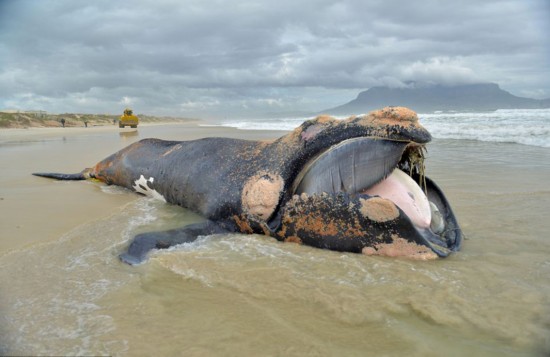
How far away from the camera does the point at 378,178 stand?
361 centimetres

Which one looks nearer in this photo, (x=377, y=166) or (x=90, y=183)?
(x=377, y=166)

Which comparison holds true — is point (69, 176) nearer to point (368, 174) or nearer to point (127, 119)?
point (368, 174)

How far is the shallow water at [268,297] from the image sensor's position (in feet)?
6.76

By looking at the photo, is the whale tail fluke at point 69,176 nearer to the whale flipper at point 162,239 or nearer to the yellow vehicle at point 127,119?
the whale flipper at point 162,239

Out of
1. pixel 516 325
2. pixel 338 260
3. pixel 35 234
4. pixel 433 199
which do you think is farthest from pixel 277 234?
pixel 35 234

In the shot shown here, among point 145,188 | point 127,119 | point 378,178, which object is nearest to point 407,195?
point 378,178

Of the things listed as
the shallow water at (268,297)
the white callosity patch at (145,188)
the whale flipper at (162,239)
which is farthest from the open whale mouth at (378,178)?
the white callosity patch at (145,188)

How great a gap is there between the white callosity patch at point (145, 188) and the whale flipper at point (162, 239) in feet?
5.29

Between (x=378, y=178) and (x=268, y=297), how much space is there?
5.11 ft

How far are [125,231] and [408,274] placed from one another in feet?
8.94

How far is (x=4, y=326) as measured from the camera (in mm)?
2199

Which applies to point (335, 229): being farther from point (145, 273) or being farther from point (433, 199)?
point (145, 273)

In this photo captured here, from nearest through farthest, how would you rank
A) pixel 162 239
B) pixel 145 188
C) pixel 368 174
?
1. pixel 368 174
2. pixel 162 239
3. pixel 145 188

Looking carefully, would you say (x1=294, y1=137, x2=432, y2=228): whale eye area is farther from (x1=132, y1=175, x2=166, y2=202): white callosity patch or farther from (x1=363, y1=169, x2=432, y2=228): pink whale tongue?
(x1=132, y1=175, x2=166, y2=202): white callosity patch
